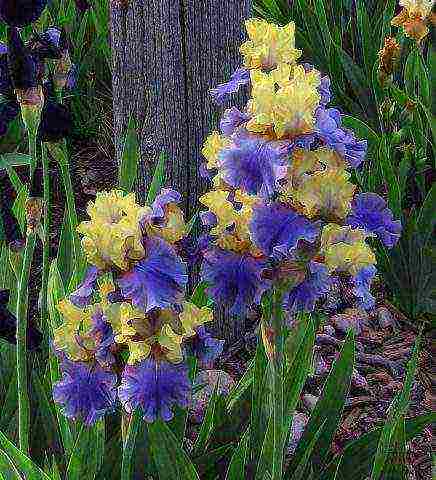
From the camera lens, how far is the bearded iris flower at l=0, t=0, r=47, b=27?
1.38 m

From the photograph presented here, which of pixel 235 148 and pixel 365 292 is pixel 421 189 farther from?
pixel 235 148

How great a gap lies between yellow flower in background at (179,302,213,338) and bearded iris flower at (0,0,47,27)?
0.56 metres

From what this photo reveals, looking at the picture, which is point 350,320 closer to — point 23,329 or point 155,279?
point 23,329

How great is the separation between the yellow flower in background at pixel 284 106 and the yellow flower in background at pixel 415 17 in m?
1.59

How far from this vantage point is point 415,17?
2543 millimetres

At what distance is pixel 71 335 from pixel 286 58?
0.51m

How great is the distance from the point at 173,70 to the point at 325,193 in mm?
961

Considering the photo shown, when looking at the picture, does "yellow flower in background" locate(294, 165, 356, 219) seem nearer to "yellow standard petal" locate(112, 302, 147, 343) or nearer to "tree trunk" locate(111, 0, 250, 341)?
"yellow standard petal" locate(112, 302, 147, 343)

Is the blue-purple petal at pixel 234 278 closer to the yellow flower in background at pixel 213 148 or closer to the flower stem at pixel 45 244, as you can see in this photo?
the yellow flower in background at pixel 213 148

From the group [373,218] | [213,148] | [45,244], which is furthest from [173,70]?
[373,218]

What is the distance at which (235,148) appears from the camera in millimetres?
1056

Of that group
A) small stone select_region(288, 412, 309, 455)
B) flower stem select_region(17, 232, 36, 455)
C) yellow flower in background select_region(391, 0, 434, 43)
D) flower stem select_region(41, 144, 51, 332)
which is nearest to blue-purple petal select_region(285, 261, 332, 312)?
flower stem select_region(17, 232, 36, 455)

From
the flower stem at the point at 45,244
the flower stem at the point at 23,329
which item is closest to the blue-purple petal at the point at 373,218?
the flower stem at the point at 23,329

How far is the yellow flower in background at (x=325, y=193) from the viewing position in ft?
3.48
